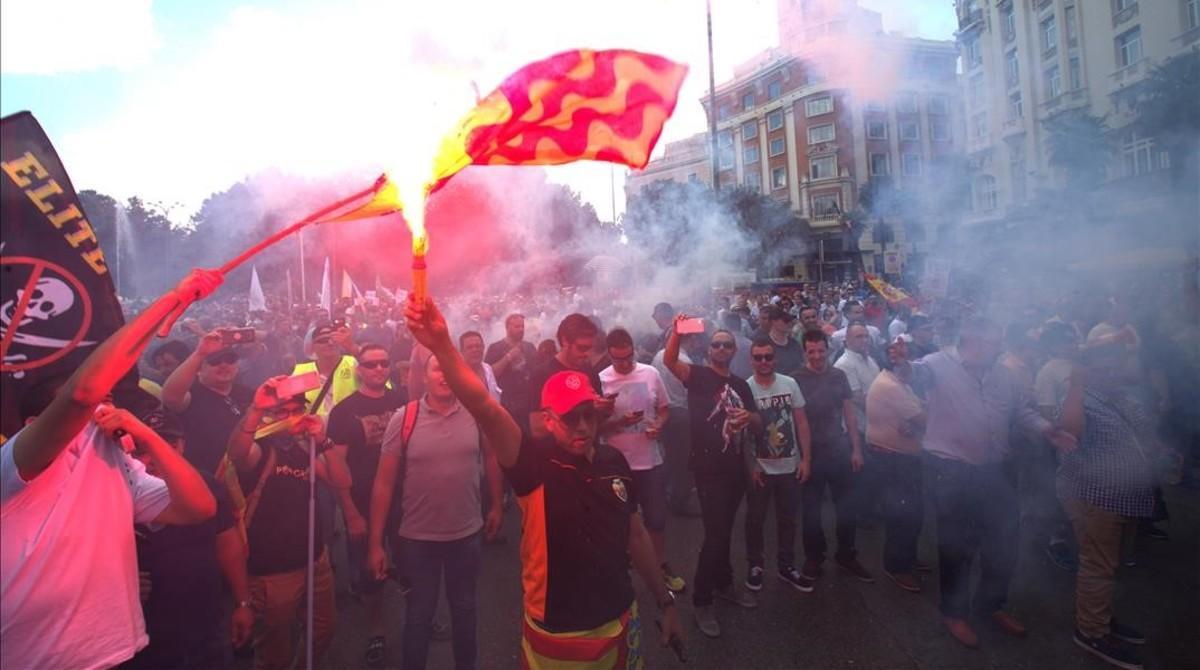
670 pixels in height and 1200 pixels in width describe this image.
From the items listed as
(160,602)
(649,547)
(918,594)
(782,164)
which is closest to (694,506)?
(918,594)

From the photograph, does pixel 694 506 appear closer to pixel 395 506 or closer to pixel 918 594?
pixel 918 594

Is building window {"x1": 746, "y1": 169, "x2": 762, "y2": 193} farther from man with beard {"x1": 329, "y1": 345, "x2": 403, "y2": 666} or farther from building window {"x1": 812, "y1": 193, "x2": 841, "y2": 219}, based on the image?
man with beard {"x1": 329, "y1": 345, "x2": 403, "y2": 666}

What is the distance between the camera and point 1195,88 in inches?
311

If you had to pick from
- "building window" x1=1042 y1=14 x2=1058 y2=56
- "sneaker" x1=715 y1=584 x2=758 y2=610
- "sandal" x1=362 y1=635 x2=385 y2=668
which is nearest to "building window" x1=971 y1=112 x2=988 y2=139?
"building window" x1=1042 y1=14 x2=1058 y2=56

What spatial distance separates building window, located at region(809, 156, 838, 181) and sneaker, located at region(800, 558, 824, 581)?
11951 millimetres

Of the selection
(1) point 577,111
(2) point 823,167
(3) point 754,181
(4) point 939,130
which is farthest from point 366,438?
(3) point 754,181

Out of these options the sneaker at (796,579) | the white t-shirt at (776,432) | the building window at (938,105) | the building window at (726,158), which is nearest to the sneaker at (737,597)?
the sneaker at (796,579)

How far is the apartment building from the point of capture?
1041cm

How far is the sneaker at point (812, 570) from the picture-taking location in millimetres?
4789

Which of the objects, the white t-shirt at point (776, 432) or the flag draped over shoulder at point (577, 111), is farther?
the white t-shirt at point (776, 432)

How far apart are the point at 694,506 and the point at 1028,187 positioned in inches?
334

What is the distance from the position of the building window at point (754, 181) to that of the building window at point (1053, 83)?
22.7 ft

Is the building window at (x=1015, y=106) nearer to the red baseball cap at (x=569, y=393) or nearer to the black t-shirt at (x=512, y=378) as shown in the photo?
the black t-shirt at (x=512, y=378)

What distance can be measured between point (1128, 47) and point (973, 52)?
7.00ft
